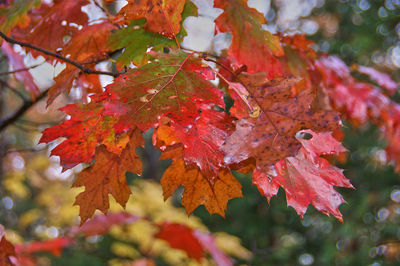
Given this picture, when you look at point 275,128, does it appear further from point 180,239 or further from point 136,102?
point 180,239

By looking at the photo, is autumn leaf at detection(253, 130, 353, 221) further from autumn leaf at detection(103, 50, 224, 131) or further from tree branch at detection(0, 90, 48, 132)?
tree branch at detection(0, 90, 48, 132)

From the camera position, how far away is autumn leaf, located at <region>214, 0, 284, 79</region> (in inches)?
37.5

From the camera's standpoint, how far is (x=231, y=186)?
846mm

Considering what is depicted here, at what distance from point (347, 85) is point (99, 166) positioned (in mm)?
1530

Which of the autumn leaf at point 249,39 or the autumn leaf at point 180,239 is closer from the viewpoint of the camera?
the autumn leaf at point 249,39

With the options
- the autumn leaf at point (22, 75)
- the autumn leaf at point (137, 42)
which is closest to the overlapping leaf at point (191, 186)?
the autumn leaf at point (137, 42)

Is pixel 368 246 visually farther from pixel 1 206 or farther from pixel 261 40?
pixel 1 206

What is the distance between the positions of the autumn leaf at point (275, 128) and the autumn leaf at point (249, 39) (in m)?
0.27

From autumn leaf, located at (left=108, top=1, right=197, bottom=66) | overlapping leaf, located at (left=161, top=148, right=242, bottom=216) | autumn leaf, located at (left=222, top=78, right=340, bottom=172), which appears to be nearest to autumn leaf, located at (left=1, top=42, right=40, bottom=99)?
autumn leaf, located at (left=108, top=1, right=197, bottom=66)

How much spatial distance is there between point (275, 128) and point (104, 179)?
1.68 feet

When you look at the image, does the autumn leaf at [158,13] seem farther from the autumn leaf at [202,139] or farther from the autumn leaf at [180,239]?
the autumn leaf at [180,239]

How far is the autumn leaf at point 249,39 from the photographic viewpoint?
3.13 feet

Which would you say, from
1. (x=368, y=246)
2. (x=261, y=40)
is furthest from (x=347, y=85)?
(x=368, y=246)

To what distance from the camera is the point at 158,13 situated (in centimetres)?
84
